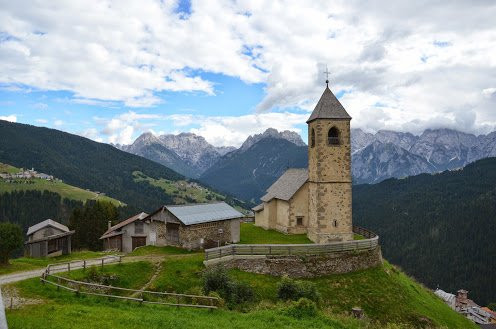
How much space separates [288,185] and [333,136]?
9.31 meters

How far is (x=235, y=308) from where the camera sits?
81.8ft

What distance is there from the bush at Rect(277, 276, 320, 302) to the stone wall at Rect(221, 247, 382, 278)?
700cm

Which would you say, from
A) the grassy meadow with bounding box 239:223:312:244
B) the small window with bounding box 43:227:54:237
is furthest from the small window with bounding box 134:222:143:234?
the small window with bounding box 43:227:54:237

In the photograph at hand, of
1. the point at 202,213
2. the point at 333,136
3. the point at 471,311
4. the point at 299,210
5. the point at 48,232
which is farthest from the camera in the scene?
the point at 471,311

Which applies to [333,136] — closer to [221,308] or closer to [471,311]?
[221,308]

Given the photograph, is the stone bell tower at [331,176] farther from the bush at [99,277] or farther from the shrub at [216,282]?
the bush at [99,277]

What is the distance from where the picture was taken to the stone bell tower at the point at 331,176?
43.7 metres

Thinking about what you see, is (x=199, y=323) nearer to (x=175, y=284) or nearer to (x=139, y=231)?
(x=175, y=284)

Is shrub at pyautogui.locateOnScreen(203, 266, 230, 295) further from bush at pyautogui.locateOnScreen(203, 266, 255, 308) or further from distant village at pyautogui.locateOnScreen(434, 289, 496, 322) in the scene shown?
distant village at pyautogui.locateOnScreen(434, 289, 496, 322)

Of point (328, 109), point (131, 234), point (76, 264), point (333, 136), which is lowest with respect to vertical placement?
point (76, 264)

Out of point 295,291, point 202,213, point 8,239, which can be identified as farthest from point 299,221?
point 8,239

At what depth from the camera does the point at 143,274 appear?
30.5m

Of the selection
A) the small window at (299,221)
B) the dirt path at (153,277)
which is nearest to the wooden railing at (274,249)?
the dirt path at (153,277)

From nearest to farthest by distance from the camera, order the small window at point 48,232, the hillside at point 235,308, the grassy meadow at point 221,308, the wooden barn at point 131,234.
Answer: the hillside at point 235,308
the grassy meadow at point 221,308
the wooden barn at point 131,234
the small window at point 48,232
